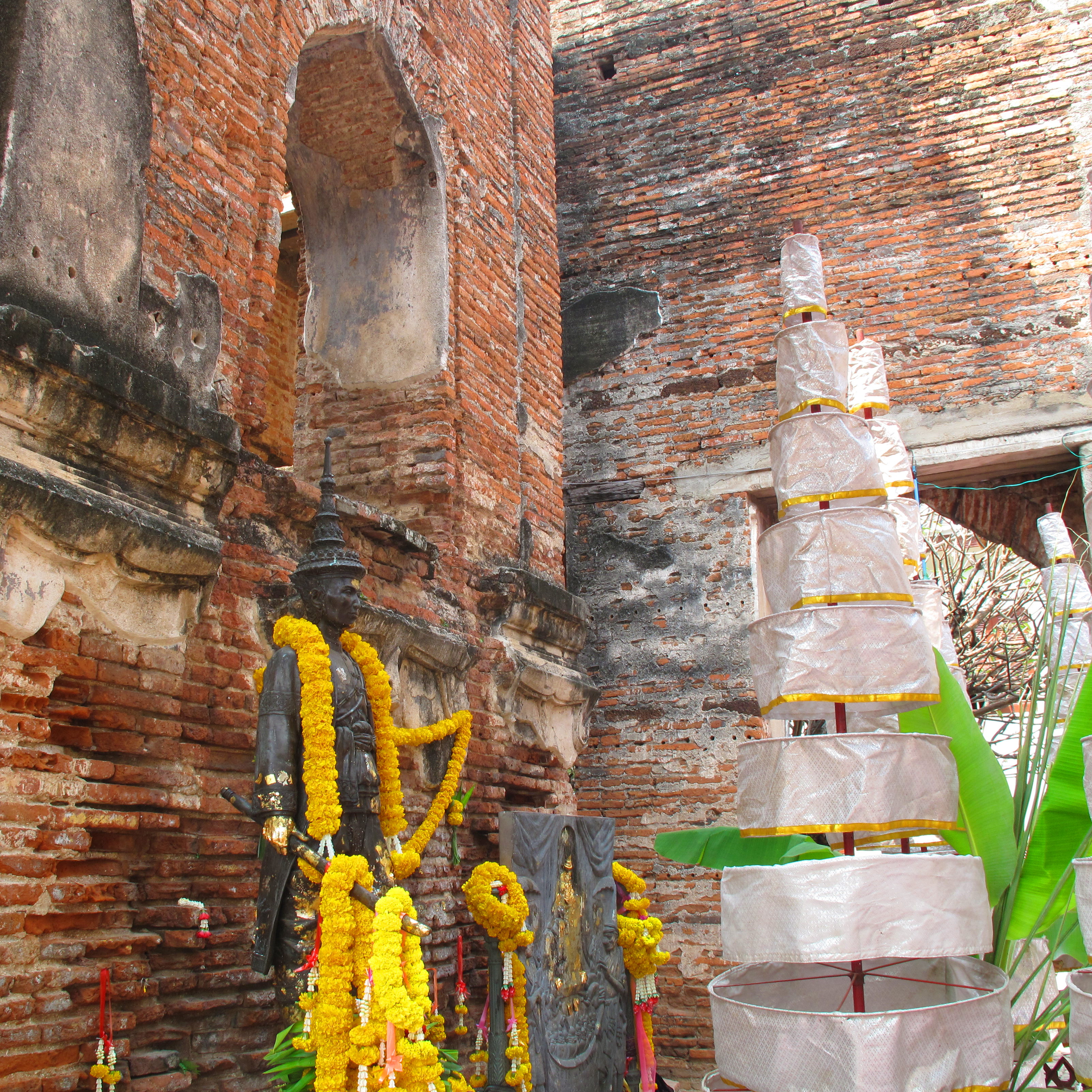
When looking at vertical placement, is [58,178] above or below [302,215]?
below

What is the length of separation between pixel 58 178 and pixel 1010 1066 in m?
3.81

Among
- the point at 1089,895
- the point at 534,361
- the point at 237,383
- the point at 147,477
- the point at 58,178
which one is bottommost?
the point at 1089,895

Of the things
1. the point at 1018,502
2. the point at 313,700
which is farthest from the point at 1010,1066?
the point at 1018,502

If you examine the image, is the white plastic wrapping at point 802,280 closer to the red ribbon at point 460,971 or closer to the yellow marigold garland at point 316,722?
the yellow marigold garland at point 316,722

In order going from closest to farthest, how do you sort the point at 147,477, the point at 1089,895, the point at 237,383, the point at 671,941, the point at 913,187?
the point at 1089,895 → the point at 147,477 → the point at 237,383 → the point at 671,941 → the point at 913,187

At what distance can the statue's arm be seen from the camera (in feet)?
10.9

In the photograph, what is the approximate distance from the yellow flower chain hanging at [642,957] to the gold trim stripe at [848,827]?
316 centimetres

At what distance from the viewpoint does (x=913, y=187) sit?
836cm

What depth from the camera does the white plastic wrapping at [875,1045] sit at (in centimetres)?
235

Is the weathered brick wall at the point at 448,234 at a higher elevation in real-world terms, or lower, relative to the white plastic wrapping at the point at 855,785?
higher

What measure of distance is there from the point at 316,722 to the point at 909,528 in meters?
3.32

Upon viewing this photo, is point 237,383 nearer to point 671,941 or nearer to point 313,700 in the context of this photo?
point 313,700

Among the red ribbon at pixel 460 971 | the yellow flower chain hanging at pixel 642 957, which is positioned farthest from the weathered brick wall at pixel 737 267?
the red ribbon at pixel 460 971

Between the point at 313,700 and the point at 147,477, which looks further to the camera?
the point at 147,477
